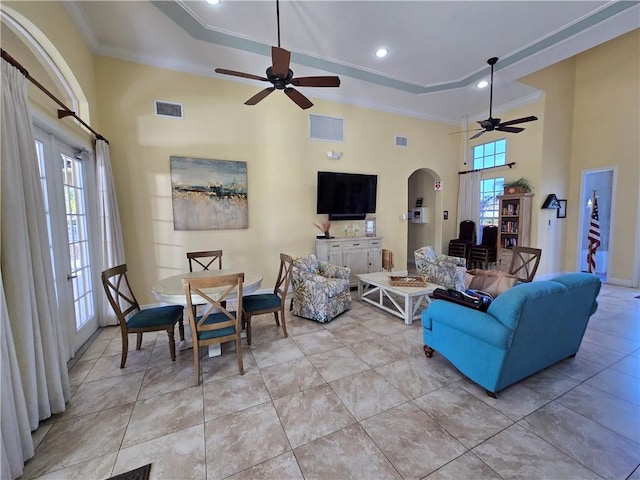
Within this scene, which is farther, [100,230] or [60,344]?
[100,230]

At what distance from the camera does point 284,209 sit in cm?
482

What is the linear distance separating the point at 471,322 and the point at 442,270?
7.17 feet

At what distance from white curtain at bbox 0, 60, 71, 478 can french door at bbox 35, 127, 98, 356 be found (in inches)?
25.6

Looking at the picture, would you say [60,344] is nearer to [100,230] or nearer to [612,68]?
[100,230]

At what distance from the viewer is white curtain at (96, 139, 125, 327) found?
3.33 metres

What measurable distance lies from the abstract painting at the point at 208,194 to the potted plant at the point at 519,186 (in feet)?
18.2

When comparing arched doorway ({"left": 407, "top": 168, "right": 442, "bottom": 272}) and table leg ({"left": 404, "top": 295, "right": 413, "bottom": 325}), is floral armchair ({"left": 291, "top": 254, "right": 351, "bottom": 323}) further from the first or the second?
arched doorway ({"left": 407, "top": 168, "right": 442, "bottom": 272})

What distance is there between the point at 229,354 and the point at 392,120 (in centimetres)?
551

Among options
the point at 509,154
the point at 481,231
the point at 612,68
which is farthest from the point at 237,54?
the point at 612,68

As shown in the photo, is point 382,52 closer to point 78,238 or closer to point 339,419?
point 339,419

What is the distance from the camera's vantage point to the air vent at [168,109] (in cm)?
391

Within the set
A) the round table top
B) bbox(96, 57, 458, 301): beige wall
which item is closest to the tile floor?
the round table top

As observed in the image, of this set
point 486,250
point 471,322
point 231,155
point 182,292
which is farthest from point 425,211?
point 182,292

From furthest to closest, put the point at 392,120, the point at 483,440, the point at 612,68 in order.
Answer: the point at 392,120, the point at 612,68, the point at 483,440
